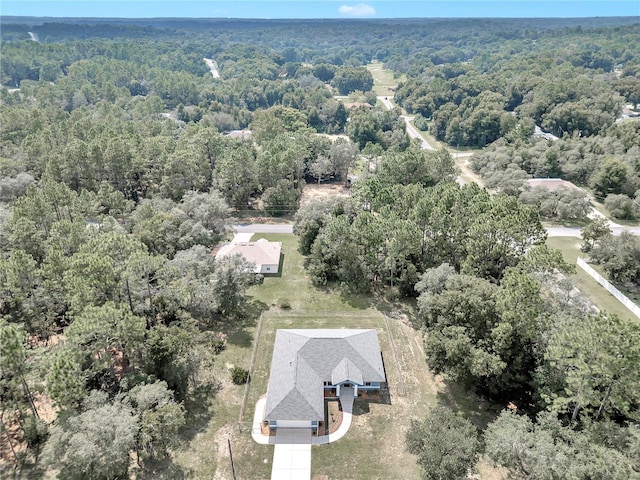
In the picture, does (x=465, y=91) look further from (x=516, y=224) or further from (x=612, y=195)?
(x=516, y=224)

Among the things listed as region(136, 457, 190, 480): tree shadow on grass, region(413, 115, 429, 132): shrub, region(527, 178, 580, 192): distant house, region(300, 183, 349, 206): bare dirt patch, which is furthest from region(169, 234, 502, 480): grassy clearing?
region(413, 115, 429, 132): shrub

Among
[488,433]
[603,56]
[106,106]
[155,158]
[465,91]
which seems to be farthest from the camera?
[603,56]

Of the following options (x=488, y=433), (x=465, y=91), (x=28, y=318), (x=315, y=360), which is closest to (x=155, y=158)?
(x=28, y=318)

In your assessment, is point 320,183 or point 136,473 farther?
point 320,183

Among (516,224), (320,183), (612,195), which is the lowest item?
(320,183)

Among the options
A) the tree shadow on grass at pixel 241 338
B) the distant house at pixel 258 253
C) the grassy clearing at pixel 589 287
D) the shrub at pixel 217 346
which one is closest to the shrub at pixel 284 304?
the tree shadow on grass at pixel 241 338

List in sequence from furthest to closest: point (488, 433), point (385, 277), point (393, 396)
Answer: point (385, 277), point (393, 396), point (488, 433)
